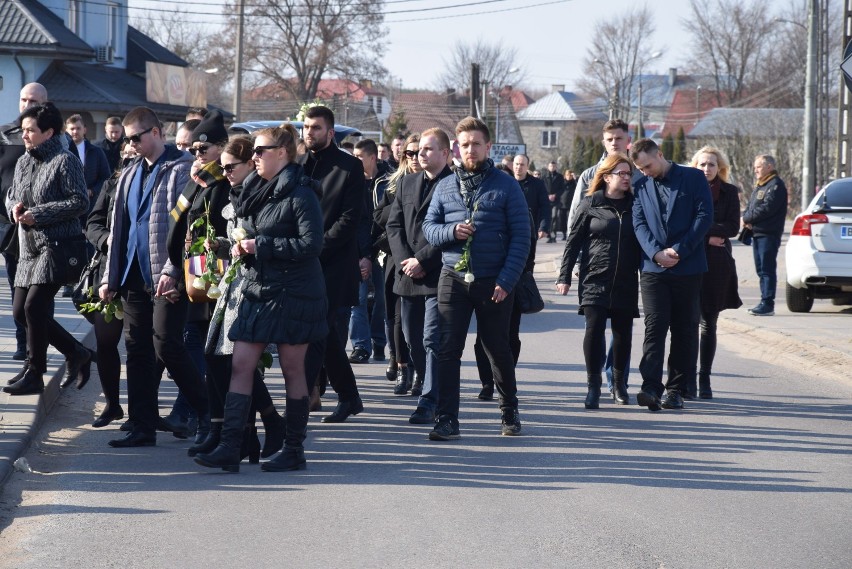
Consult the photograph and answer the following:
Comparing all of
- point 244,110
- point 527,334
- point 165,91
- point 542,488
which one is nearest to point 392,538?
point 542,488

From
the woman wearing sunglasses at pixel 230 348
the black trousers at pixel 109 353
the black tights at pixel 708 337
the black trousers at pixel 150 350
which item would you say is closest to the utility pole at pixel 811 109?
the black tights at pixel 708 337

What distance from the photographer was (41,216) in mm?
8461

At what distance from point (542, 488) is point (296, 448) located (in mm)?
1377

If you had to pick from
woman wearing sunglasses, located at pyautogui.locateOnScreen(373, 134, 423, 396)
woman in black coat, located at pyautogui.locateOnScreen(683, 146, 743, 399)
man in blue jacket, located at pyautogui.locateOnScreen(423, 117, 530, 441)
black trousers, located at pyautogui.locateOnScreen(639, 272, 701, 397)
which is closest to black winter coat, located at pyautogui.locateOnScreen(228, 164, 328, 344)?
man in blue jacket, located at pyautogui.locateOnScreen(423, 117, 530, 441)

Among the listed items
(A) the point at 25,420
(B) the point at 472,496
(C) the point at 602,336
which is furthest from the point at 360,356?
(B) the point at 472,496

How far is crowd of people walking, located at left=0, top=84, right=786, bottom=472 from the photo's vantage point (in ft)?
21.8

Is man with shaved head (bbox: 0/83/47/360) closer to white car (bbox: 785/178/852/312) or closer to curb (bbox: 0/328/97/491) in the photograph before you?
curb (bbox: 0/328/97/491)

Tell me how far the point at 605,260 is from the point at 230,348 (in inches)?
134

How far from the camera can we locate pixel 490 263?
7711 millimetres

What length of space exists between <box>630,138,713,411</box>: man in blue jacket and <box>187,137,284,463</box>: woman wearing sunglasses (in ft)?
10.4

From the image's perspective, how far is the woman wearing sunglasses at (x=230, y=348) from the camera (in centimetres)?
670

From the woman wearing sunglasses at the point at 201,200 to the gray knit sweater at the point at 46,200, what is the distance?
1530mm

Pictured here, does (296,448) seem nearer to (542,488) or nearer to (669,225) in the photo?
(542,488)

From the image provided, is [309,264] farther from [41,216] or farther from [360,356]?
[360,356]
